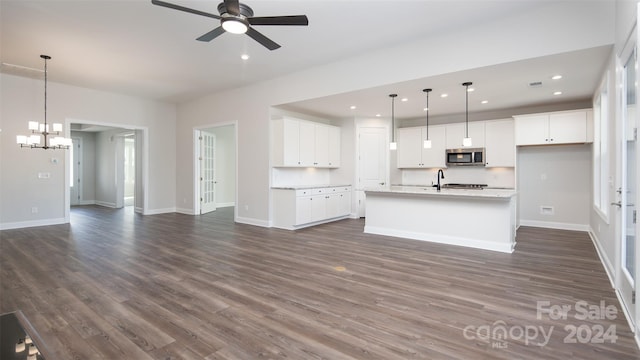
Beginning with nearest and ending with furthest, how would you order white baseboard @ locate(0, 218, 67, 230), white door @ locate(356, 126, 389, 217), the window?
the window, white baseboard @ locate(0, 218, 67, 230), white door @ locate(356, 126, 389, 217)

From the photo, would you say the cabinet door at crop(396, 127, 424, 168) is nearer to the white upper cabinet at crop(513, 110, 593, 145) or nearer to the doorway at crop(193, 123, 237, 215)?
the white upper cabinet at crop(513, 110, 593, 145)

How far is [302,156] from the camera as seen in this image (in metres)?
6.93

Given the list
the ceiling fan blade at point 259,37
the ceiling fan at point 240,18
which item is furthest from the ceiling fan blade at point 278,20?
the ceiling fan blade at point 259,37

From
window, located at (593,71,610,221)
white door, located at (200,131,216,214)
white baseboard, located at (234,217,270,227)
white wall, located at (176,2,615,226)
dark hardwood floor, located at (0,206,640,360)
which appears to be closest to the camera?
dark hardwood floor, located at (0,206,640,360)

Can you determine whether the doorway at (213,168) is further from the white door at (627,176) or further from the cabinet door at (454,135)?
the white door at (627,176)

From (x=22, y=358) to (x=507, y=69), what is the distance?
519 cm

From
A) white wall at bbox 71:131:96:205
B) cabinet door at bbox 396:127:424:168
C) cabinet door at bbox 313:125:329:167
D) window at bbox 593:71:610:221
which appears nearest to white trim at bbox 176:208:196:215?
cabinet door at bbox 313:125:329:167

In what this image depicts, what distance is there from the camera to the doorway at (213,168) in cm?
833

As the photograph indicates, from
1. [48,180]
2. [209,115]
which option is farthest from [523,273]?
[48,180]

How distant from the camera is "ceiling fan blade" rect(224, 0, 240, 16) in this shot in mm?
2752

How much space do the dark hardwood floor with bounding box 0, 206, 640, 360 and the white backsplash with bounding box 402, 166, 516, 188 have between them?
2.01 m

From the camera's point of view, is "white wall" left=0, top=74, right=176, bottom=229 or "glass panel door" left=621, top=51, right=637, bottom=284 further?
"white wall" left=0, top=74, right=176, bottom=229

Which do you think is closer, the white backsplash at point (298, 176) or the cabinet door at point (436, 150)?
the white backsplash at point (298, 176)

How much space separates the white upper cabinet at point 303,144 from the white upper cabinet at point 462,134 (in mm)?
2703
